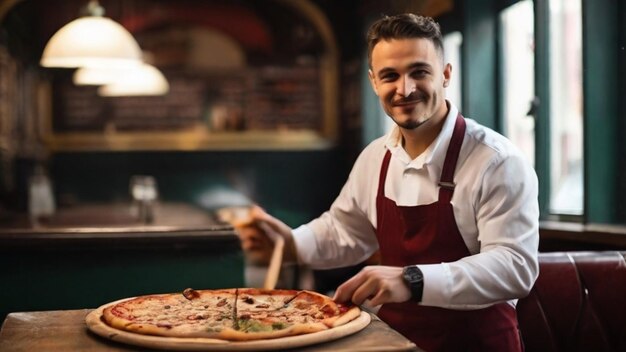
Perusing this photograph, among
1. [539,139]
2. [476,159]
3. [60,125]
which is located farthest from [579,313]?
[60,125]

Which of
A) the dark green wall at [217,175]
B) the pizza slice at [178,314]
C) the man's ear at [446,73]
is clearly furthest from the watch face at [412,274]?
the dark green wall at [217,175]

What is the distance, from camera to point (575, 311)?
2836mm

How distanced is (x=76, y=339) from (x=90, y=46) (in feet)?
12.4

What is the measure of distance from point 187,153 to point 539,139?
15.7 ft

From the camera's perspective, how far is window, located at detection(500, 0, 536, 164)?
189 inches

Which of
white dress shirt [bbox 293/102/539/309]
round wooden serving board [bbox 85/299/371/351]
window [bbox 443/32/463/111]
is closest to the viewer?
round wooden serving board [bbox 85/299/371/351]

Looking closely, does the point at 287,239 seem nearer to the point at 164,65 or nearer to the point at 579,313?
the point at 579,313

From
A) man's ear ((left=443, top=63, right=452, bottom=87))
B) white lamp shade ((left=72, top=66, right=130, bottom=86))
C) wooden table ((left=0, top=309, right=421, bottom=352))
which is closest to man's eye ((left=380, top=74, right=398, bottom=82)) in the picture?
man's ear ((left=443, top=63, right=452, bottom=87))

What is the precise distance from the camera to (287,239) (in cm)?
281

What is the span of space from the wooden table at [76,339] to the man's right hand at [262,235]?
0.69m

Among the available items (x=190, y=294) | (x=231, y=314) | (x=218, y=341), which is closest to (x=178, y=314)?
(x=231, y=314)

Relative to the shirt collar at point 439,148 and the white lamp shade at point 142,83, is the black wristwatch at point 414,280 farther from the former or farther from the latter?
the white lamp shade at point 142,83

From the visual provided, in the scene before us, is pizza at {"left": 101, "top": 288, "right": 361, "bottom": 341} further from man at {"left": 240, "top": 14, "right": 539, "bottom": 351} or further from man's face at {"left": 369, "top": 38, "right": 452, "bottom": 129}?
man's face at {"left": 369, "top": 38, "right": 452, "bottom": 129}

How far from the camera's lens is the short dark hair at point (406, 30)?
2551 millimetres
